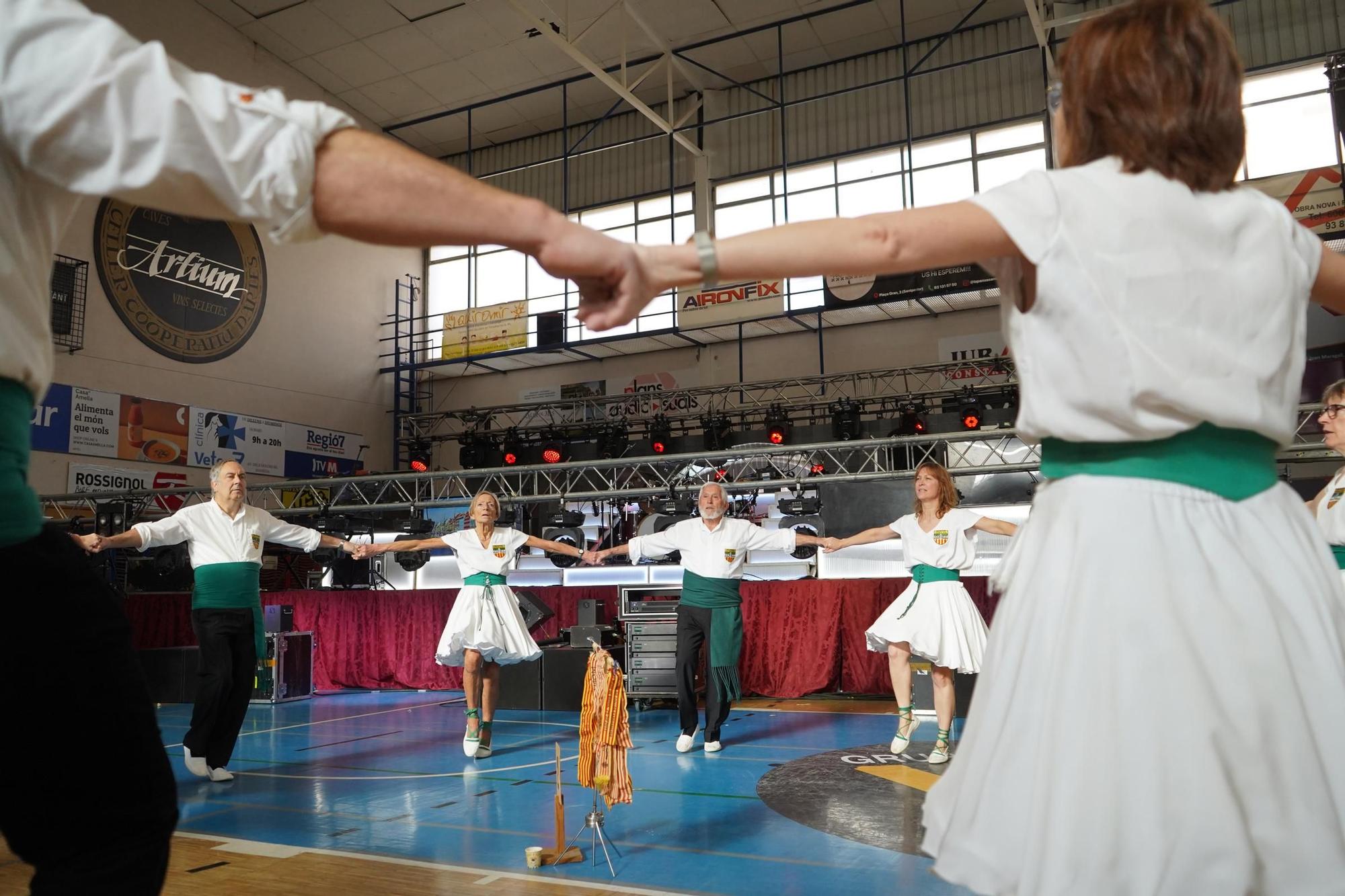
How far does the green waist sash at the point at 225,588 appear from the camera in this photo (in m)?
5.55

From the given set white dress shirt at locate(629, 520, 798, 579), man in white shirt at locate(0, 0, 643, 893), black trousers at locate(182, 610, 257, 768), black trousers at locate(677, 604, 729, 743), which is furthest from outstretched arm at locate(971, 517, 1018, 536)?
man in white shirt at locate(0, 0, 643, 893)

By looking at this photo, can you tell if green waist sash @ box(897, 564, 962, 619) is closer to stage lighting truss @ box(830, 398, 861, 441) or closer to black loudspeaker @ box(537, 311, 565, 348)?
stage lighting truss @ box(830, 398, 861, 441)

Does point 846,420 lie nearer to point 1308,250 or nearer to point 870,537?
point 870,537

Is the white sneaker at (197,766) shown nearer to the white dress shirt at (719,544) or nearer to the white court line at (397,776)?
the white court line at (397,776)

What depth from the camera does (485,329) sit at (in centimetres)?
1797

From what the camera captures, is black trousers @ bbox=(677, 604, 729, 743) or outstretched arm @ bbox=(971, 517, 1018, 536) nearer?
outstretched arm @ bbox=(971, 517, 1018, 536)

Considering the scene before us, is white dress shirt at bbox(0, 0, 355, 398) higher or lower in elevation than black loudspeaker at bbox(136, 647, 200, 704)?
higher

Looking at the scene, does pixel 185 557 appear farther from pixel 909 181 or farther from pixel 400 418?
pixel 909 181

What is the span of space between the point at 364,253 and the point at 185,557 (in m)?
9.30

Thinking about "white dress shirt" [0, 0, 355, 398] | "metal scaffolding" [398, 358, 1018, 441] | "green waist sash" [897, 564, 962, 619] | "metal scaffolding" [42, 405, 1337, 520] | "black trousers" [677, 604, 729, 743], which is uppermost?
"metal scaffolding" [398, 358, 1018, 441]

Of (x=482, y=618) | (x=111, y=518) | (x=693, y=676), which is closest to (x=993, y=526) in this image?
(x=693, y=676)

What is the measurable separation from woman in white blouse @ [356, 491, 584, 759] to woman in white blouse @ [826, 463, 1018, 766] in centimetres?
243

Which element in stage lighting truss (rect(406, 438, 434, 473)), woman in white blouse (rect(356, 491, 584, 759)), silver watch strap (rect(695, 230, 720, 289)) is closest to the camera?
silver watch strap (rect(695, 230, 720, 289))

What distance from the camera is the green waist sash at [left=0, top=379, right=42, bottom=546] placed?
985mm
